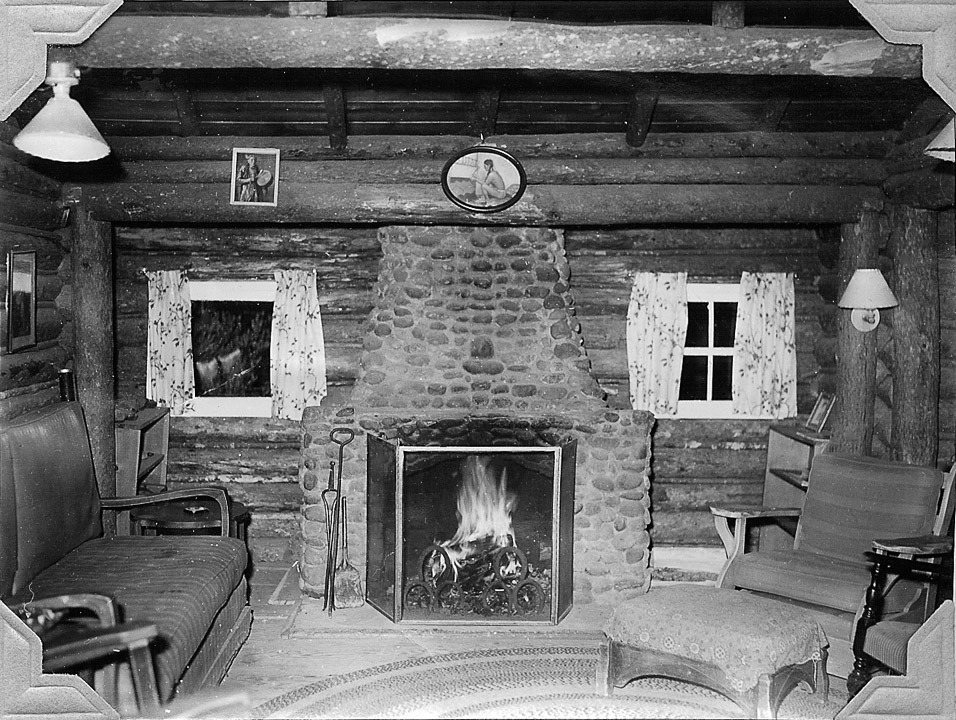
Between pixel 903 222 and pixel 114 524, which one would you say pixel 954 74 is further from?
→ pixel 114 524

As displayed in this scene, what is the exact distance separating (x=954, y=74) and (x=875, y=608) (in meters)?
2.19

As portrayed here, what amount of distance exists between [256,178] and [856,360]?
3554mm

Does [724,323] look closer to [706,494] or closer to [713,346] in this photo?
[713,346]

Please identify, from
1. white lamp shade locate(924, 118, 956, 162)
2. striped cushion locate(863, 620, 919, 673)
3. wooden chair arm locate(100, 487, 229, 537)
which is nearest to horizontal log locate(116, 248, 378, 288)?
wooden chair arm locate(100, 487, 229, 537)

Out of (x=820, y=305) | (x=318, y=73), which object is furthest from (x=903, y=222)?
(x=318, y=73)

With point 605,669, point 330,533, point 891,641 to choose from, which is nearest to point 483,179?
point 330,533

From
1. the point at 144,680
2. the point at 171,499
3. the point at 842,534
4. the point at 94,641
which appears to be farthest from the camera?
the point at 842,534

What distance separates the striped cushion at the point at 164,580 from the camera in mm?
3404

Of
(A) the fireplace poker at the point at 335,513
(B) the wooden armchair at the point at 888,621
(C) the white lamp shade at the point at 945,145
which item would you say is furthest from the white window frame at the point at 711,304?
(A) the fireplace poker at the point at 335,513

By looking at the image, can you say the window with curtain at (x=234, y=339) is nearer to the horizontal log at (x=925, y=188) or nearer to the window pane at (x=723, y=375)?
the window pane at (x=723, y=375)

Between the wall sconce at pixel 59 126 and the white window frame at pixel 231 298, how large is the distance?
196 centimetres

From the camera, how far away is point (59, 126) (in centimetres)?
370

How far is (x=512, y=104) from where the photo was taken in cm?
480

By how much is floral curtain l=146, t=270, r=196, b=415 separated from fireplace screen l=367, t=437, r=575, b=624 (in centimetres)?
175
